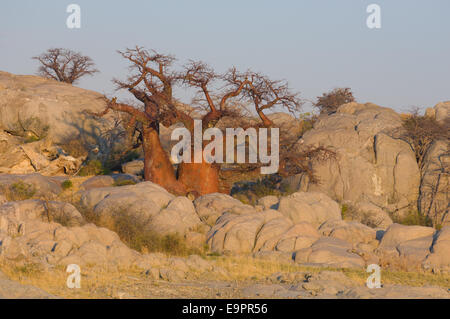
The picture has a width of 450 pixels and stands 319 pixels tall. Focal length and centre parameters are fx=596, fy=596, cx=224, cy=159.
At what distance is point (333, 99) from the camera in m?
31.6

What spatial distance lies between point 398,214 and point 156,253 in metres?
11.8

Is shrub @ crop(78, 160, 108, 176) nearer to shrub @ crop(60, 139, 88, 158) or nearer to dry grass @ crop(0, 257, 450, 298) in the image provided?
shrub @ crop(60, 139, 88, 158)

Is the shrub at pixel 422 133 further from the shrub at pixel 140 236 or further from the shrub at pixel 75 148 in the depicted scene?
the shrub at pixel 75 148

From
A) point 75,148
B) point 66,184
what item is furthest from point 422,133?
point 75,148

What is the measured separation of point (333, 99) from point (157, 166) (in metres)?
14.9

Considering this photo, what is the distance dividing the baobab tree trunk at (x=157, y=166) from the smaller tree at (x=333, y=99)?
13.9m

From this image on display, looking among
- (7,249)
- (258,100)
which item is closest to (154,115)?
(258,100)

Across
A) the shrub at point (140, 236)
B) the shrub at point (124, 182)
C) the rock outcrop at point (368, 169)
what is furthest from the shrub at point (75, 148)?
the shrub at point (140, 236)

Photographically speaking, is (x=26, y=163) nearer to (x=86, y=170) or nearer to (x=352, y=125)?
(x=86, y=170)

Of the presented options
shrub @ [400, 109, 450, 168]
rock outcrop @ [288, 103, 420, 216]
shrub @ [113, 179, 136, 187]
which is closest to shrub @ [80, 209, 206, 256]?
shrub @ [113, 179, 136, 187]

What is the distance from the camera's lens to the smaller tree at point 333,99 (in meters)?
31.5

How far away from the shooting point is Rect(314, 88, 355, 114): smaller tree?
31531 mm

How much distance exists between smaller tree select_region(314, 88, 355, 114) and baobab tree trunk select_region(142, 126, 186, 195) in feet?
45.6

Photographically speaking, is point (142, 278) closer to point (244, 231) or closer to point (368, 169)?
point (244, 231)
